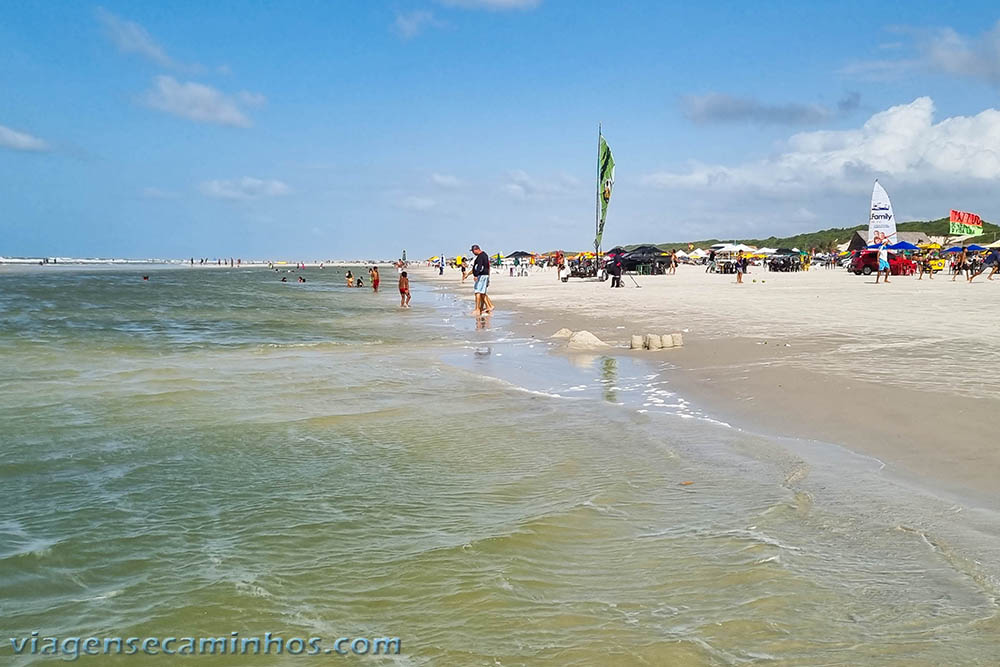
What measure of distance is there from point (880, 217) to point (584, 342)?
202 feet

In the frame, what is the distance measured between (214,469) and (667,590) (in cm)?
382

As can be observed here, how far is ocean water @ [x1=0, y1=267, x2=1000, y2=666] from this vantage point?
119 inches

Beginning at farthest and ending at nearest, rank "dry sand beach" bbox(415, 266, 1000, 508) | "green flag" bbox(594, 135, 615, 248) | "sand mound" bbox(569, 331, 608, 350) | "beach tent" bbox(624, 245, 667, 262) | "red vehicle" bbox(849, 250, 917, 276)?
"beach tent" bbox(624, 245, 667, 262), "red vehicle" bbox(849, 250, 917, 276), "green flag" bbox(594, 135, 615, 248), "sand mound" bbox(569, 331, 608, 350), "dry sand beach" bbox(415, 266, 1000, 508)

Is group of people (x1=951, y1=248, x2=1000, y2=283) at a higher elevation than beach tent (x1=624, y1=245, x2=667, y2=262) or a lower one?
lower

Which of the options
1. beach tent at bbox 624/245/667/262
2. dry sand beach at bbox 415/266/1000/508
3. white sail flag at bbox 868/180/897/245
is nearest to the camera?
dry sand beach at bbox 415/266/1000/508

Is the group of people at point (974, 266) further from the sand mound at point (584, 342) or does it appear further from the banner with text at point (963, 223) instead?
the sand mound at point (584, 342)

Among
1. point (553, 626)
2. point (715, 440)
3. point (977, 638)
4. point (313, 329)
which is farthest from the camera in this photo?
point (313, 329)

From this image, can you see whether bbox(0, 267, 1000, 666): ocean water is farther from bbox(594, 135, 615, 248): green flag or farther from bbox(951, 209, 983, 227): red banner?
bbox(951, 209, 983, 227): red banner

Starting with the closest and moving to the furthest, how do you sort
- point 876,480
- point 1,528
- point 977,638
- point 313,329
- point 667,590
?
1. point 977,638
2. point 667,590
3. point 1,528
4. point 876,480
5. point 313,329

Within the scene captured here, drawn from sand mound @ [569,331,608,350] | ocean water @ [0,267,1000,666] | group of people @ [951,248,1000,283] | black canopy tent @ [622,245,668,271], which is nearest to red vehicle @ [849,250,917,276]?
group of people @ [951,248,1000,283]

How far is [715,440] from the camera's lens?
633cm

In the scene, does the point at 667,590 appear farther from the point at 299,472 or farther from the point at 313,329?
the point at 313,329

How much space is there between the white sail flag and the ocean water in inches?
2561

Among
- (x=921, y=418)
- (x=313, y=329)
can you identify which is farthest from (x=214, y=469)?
(x=313, y=329)
